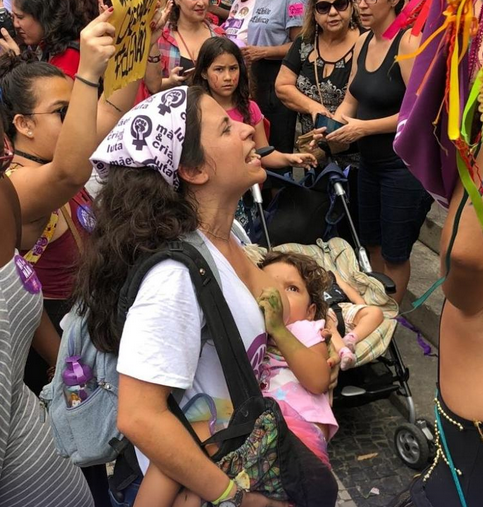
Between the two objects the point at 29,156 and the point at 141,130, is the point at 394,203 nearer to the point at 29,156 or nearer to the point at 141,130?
the point at 29,156

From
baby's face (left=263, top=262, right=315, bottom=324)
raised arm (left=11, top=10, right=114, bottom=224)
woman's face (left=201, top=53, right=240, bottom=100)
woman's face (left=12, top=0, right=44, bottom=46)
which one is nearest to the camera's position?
raised arm (left=11, top=10, right=114, bottom=224)

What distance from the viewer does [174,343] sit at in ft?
5.24

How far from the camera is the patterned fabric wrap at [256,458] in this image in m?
1.71

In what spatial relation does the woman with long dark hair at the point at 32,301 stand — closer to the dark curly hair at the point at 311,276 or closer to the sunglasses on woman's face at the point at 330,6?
the dark curly hair at the point at 311,276

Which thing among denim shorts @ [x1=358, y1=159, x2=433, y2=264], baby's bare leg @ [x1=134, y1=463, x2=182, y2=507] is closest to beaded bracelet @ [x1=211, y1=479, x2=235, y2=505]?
baby's bare leg @ [x1=134, y1=463, x2=182, y2=507]

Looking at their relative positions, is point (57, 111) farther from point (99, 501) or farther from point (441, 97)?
point (441, 97)

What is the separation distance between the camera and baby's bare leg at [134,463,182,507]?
1689mm

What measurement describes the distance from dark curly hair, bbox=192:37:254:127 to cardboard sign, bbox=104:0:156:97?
2229 millimetres

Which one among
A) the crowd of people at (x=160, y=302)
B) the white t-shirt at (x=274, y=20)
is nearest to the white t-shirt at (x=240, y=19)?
the white t-shirt at (x=274, y=20)

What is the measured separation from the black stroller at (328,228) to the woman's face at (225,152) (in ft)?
6.11

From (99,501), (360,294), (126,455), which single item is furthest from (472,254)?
(360,294)

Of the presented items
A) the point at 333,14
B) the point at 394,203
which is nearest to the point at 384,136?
the point at 394,203

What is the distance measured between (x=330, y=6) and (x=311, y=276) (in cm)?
278

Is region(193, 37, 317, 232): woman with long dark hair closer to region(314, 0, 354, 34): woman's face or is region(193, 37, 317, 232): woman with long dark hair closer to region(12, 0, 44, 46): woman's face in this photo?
region(314, 0, 354, 34): woman's face
